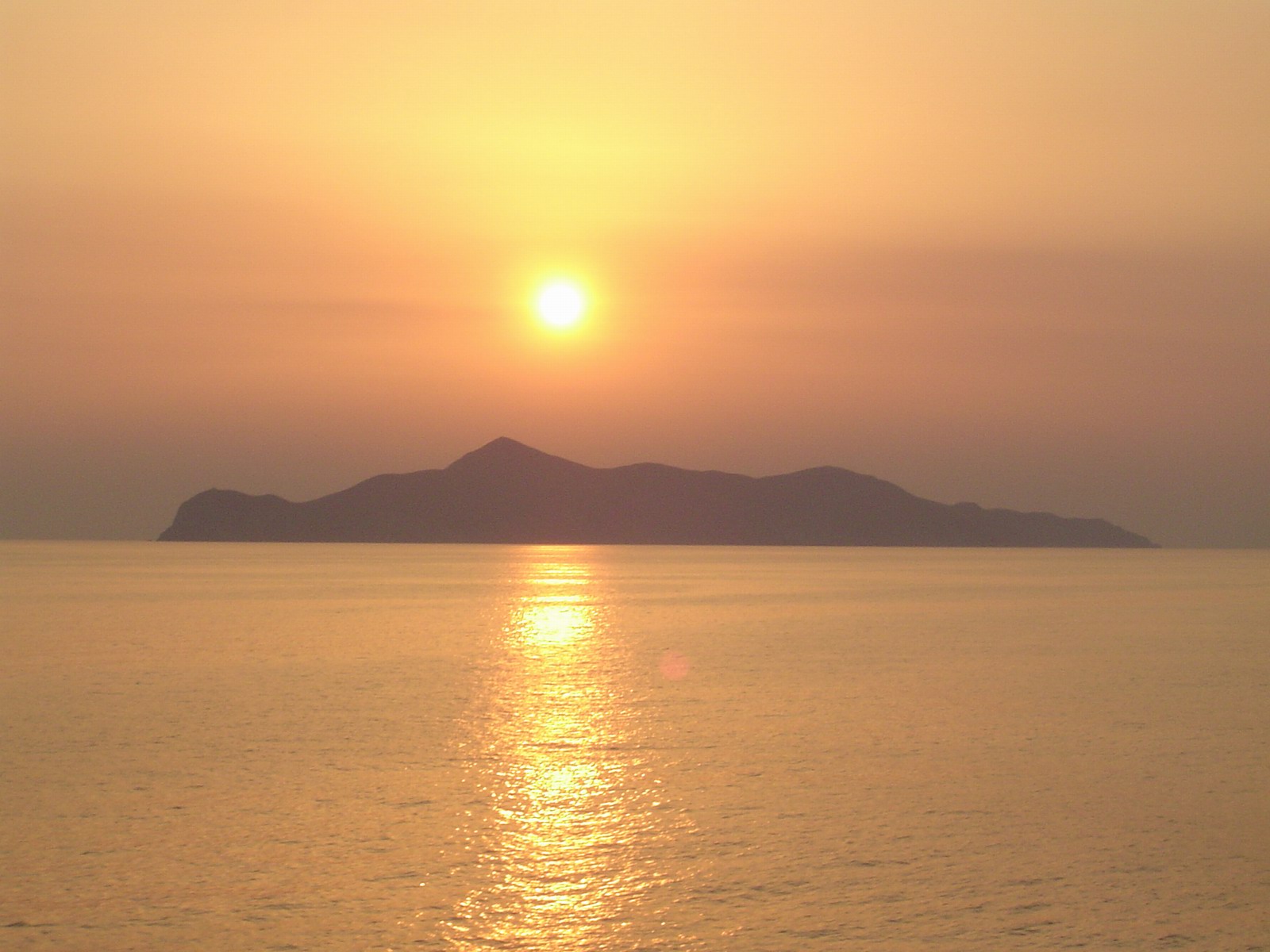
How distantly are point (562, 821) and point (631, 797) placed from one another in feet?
3.43

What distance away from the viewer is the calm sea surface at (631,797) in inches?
303

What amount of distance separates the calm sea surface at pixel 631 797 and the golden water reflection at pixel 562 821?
0.04 metres

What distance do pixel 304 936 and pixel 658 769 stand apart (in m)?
5.25

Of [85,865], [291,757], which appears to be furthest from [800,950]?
[291,757]

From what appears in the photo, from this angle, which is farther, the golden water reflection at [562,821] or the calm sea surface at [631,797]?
the calm sea surface at [631,797]

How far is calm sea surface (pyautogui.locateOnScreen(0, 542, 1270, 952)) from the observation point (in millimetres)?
7691

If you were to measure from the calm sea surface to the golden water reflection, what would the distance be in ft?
0.12

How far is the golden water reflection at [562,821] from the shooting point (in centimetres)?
758

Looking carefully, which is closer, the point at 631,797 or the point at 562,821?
the point at 562,821

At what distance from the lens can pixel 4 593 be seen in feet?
159

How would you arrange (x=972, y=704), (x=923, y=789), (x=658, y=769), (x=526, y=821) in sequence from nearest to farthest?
1. (x=526, y=821)
2. (x=923, y=789)
3. (x=658, y=769)
4. (x=972, y=704)

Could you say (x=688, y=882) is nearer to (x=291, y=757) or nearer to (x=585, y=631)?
(x=291, y=757)

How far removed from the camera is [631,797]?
10867 millimetres

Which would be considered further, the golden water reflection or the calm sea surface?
the calm sea surface
